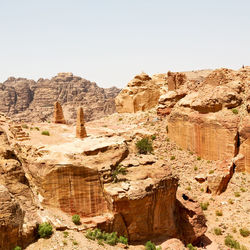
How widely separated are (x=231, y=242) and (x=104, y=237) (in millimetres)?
10911

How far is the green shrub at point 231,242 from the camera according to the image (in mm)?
22872

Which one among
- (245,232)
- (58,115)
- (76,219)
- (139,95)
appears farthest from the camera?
(139,95)

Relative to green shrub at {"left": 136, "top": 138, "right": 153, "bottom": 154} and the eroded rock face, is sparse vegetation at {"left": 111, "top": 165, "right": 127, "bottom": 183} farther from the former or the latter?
the eroded rock face

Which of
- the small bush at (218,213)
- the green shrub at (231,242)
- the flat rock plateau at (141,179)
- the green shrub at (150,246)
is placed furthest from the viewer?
the small bush at (218,213)

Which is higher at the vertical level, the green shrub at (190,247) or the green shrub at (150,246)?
the green shrub at (150,246)

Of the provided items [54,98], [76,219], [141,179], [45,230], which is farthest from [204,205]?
[54,98]

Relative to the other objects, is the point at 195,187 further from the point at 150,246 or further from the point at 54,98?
the point at 54,98

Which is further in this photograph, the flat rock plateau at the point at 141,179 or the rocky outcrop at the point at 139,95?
the rocky outcrop at the point at 139,95

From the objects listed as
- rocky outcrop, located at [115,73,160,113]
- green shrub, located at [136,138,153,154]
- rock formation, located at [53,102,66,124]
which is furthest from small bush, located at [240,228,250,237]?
rocky outcrop, located at [115,73,160,113]

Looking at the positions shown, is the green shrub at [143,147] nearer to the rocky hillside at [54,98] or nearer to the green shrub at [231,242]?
the green shrub at [231,242]

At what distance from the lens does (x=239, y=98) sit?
3072 cm

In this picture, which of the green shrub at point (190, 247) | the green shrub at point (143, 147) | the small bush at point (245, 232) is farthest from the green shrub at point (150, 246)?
the green shrub at point (143, 147)

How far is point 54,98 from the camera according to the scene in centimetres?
10975

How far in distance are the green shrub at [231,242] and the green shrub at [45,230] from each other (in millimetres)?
14471
